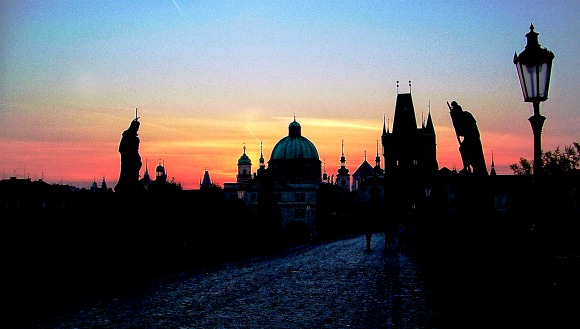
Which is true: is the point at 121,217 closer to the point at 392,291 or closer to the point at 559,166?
the point at 392,291

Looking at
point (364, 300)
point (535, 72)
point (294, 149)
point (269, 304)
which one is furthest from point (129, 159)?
point (294, 149)

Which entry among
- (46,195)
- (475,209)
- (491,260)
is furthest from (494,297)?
(46,195)

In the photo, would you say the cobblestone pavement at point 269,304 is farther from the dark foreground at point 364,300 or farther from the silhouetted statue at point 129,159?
the silhouetted statue at point 129,159

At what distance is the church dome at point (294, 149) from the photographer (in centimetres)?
15912

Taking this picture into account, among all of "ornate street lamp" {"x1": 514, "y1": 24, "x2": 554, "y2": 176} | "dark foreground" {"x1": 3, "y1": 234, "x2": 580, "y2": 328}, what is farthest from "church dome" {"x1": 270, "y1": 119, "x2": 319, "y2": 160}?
"ornate street lamp" {"x1": 514, "y1": 24, "x2": 554, "y2": 176}

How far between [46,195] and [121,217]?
77651 millimetres

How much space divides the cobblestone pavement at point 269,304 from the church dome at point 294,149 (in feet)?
449

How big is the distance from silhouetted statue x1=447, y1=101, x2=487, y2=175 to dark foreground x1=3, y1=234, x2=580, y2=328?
2.17 meters

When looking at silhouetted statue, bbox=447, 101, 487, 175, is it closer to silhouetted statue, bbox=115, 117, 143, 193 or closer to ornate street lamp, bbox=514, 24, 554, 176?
ornate street lamp, bbox=514, 24, 554, 176

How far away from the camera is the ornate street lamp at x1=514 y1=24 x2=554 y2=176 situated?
8555 mm

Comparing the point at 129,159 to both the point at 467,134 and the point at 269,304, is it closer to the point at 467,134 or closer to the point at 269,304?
the point at 269,304

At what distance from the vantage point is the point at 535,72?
859 centimetres

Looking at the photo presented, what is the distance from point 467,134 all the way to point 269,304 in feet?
19.4

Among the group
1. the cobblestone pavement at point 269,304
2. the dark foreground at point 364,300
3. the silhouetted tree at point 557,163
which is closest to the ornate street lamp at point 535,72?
the dark foreground at point 364,300
